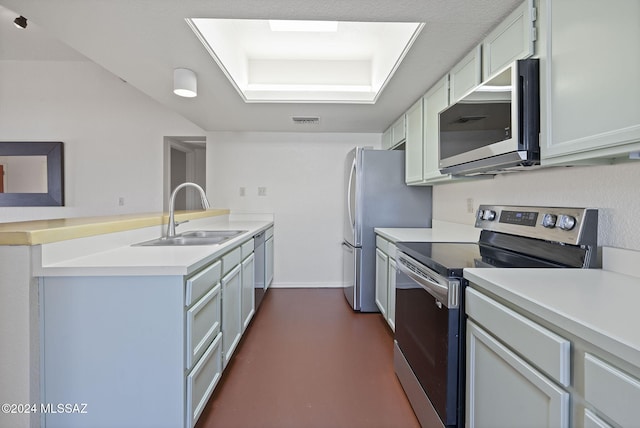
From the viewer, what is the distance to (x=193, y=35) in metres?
1.71

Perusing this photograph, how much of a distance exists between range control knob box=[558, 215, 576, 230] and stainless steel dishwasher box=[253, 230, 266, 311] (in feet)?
7.25

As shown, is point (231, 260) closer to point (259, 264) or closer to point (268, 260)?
point (259, 264)

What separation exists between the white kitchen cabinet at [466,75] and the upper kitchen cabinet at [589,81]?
473 millimetres

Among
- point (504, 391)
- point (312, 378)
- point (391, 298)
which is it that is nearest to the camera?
point (504, 391)

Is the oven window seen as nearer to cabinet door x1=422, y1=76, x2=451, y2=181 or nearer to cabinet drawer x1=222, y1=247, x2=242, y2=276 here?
cabinet door x1=422, y1=76, x2=451, y2=181

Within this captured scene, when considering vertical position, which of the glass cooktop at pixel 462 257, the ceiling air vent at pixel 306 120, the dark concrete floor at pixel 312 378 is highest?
the ceiling air vent at pixel 306 120

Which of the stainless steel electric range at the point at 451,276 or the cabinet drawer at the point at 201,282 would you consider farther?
the cabinet drawer at the point at 201,282

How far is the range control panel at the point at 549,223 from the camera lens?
48.6 inches

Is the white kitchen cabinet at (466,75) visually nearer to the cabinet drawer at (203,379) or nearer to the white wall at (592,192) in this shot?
the white wall at (592,192)

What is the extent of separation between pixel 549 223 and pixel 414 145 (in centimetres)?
152

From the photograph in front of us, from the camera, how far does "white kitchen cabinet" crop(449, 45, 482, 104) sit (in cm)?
174

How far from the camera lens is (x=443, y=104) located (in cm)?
216

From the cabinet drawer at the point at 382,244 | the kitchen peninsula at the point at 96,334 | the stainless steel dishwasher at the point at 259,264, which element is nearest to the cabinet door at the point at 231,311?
the kitchen peninsula at the point at 96,334

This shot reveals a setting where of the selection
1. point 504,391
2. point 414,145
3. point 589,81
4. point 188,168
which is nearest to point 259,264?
point 414,145
